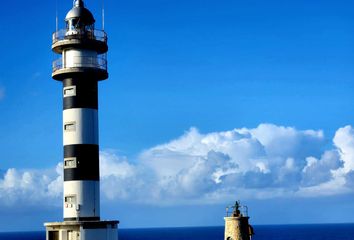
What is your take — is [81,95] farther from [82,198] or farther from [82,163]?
[82,198]

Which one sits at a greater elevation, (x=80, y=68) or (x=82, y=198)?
(x=80, y=68)

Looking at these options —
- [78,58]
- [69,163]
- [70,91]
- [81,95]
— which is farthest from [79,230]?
[78,58]

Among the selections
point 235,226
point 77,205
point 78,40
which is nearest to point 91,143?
point 77,205

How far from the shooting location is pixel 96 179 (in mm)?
40219

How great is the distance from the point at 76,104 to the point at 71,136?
2.01m

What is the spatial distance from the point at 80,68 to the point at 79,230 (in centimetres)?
993

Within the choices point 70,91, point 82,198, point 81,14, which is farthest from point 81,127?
point 81,14

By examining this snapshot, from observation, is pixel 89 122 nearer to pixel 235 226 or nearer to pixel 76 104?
pixel 76 104

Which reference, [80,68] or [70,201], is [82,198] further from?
[80,68]

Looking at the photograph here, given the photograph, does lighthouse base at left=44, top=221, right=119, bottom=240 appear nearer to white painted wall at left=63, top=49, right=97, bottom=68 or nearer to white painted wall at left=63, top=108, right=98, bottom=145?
white painted wall at left=63, top=108, right=98, bottom=145

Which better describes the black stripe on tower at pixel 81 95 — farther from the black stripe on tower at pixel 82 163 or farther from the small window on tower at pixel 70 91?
the black stripe on tower at pixel 82 163

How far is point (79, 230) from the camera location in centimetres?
3891

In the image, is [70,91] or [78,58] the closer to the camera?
[70,91]

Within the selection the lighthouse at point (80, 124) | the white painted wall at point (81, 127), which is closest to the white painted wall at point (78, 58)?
the lighthouse at point (80, 124)
